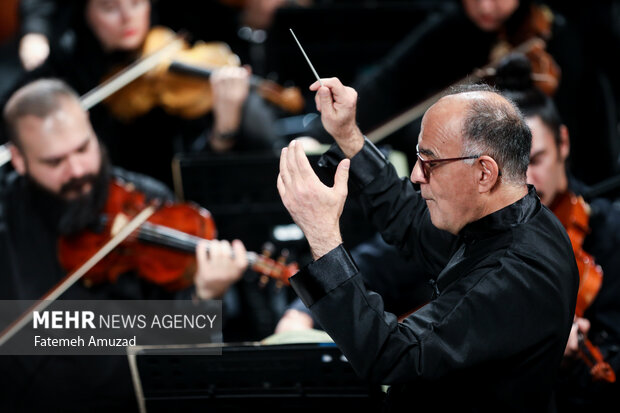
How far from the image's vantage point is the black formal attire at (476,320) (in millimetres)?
1503

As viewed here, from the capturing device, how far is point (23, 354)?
2.58 m

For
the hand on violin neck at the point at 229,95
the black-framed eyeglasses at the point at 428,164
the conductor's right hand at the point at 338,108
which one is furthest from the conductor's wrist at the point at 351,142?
the hand on violin neck at the point at 229,95

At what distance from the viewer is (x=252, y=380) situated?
6.75ft

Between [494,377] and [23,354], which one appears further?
[23,354]

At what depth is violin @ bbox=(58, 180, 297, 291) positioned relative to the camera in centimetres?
274

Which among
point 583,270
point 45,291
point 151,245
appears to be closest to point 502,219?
point 583,270

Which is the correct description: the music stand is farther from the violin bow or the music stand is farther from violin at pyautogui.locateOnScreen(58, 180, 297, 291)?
violin at pyautogui.locateOnScreen(58, 180, 297, 291)

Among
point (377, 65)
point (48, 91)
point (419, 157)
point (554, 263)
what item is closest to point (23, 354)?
point (48, 91)

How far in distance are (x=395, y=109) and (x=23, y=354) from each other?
6.15ft

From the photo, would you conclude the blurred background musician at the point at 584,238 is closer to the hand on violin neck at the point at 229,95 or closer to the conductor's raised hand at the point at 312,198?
the conductor's raised hand at the point at 312,198

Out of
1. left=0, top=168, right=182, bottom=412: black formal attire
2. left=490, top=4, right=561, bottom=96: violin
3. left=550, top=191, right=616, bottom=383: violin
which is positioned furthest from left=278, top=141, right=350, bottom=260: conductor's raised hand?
left=490, top=4, right=561, bottom=96: violin

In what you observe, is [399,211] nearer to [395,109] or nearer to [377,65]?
[395,109]

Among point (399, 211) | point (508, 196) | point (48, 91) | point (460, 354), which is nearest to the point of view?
point (460, 354)

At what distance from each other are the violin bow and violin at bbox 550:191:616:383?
1268mm
